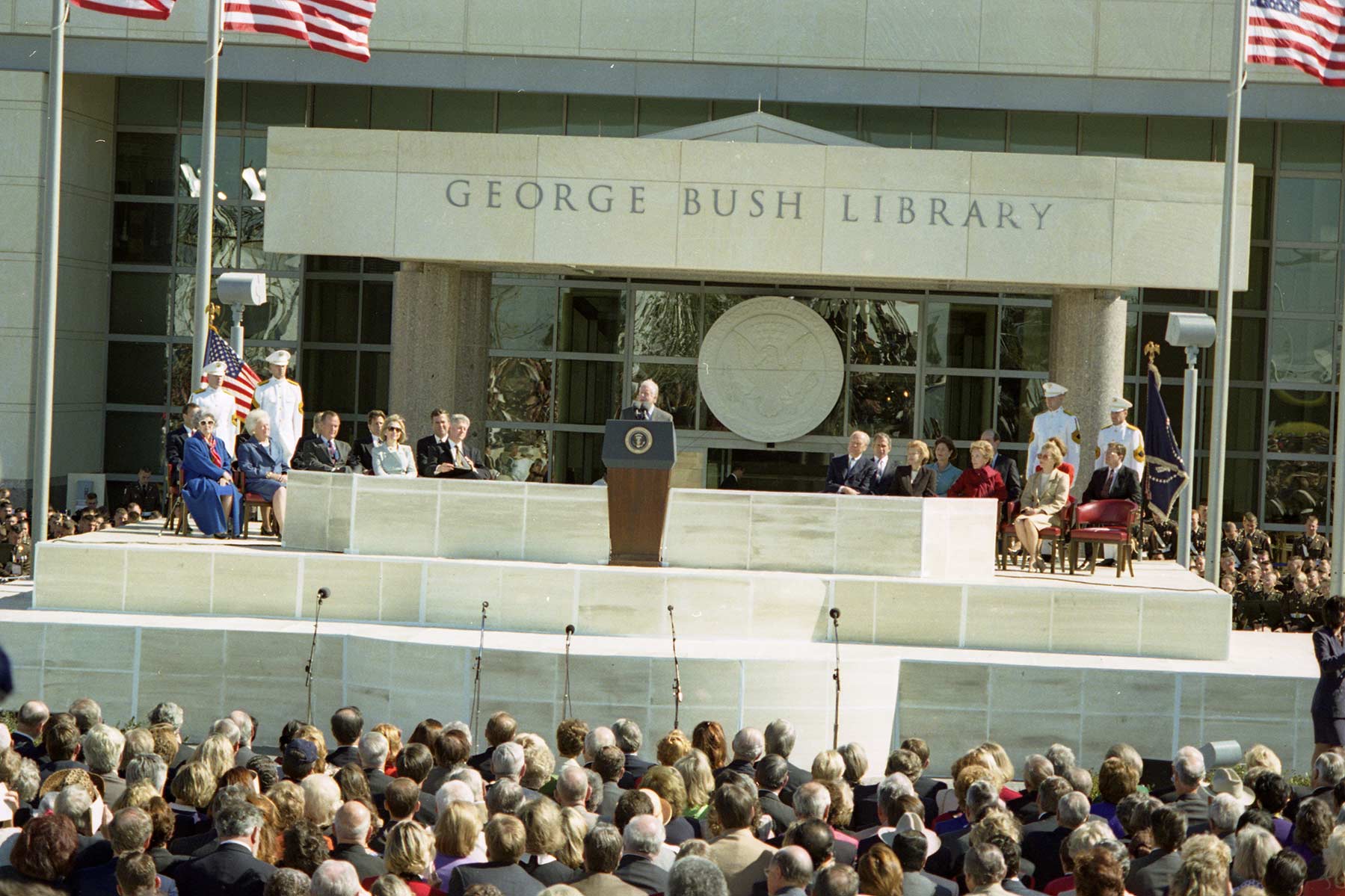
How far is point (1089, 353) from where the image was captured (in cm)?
2170

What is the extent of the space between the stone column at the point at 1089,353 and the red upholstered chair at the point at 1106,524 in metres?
4.89

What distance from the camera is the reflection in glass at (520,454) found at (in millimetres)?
27312

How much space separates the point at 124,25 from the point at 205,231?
924 cm

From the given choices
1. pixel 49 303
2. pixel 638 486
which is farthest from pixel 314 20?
pixel 638 486

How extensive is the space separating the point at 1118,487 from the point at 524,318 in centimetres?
1332

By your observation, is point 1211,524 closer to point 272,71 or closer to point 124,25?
point 272,71

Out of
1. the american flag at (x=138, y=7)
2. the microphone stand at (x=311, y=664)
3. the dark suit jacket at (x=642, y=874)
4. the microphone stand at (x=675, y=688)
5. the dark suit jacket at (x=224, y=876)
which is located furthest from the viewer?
the american flag at (x=138, y=7)

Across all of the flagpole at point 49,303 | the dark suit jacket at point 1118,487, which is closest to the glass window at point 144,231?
the flagpole at point 49,303

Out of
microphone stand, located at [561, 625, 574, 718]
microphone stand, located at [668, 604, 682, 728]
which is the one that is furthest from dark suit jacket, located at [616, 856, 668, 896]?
microphone stand, located at [561, 625, 574, 718]

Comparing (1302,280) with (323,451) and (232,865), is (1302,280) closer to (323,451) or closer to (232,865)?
(323,451)

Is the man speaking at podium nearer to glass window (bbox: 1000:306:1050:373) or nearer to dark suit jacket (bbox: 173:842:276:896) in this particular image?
dark suit jacket (bbox: 173:842:276:896)

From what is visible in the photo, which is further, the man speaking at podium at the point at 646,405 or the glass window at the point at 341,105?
the glass window at the point at 341,105

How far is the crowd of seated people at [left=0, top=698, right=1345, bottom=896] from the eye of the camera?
643 cm

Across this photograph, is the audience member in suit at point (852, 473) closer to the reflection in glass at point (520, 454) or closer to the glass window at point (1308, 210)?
the reflection in glass at point (520, 454)
